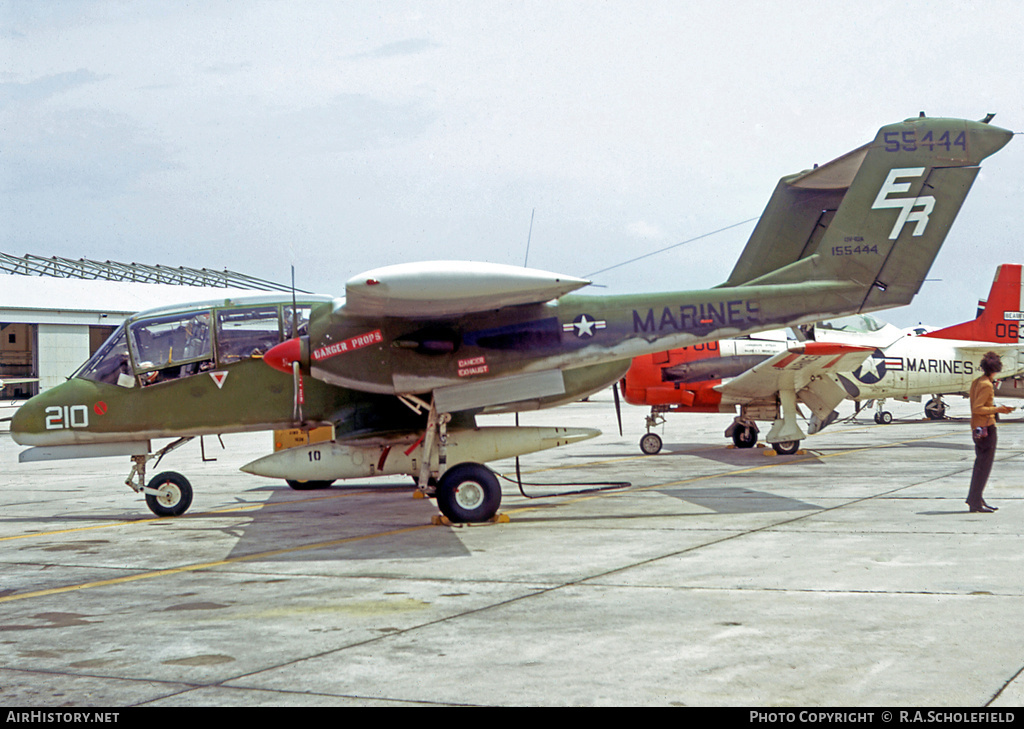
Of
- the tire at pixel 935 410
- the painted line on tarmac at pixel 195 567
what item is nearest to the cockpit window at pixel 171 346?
the painted line on tarmac at pixel 195 567

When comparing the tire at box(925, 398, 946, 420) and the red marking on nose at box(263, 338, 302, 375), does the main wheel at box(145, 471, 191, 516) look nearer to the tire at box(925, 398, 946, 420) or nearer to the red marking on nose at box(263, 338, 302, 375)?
the red marking on nose at box(263, 338, 302, 375)

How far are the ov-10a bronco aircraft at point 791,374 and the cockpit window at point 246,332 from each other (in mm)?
9772

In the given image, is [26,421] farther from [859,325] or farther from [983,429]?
[859,325]

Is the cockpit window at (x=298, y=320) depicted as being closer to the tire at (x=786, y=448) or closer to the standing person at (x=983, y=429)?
the standing person at (x=983, y=429)

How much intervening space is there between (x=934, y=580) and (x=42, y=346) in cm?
5851

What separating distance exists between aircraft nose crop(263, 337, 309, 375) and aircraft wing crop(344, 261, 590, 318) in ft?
3.67

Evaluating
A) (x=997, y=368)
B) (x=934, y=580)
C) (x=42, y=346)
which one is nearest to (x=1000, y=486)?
(x=997, y=368)

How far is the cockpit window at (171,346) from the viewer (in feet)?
39.5

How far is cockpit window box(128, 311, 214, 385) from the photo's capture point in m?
12.0

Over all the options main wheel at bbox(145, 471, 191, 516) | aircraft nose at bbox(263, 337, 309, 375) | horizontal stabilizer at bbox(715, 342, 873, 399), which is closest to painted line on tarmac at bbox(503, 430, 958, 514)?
horizontal stabilizer at bbox(715, 342, 873, 399)

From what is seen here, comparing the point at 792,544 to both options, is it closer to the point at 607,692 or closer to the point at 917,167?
the point at 607,692

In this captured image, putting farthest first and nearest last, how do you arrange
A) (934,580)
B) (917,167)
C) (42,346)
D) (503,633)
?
(42,346), (917,167), (934,580), (503,633)

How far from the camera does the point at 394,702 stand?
444cm

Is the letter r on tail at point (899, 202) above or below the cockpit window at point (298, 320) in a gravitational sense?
above
